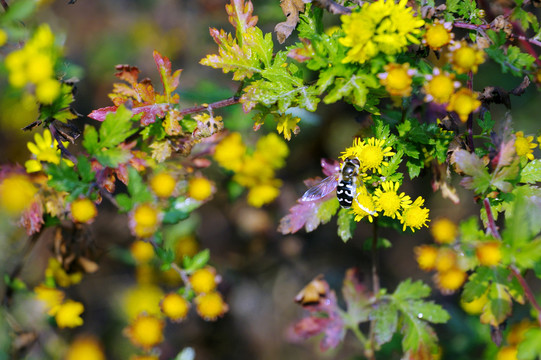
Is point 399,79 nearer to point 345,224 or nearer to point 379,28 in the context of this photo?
point 379,28

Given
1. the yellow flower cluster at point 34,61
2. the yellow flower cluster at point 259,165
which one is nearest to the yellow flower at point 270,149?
the yellow flower cluster at point 259,165

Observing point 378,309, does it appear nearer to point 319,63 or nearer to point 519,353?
point 519,353

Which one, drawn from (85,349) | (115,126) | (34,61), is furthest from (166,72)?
(85,349)

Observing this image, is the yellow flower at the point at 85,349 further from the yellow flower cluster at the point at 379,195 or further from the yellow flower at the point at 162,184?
the yellow flower cluster at the point at 379,195

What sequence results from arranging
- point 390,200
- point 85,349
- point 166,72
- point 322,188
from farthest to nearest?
point 85,349
point 322,188
point 166,72
point 390,200

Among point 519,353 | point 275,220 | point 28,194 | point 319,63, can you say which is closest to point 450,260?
point 519,353

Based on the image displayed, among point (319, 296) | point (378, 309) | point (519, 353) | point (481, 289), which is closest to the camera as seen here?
point (519, 353)
